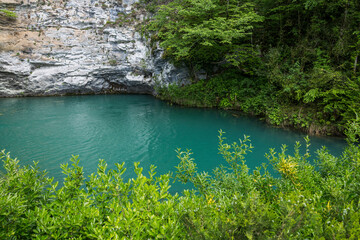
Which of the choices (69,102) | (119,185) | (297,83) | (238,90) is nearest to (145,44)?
(69,102)

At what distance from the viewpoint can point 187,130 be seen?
11469 millimetres

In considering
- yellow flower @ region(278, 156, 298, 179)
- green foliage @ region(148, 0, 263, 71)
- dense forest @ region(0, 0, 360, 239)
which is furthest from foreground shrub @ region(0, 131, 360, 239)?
green foliage @ region(148, 0, 263, 71)

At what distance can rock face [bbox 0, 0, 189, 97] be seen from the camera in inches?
813

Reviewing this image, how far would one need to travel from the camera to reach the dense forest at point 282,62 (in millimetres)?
9375

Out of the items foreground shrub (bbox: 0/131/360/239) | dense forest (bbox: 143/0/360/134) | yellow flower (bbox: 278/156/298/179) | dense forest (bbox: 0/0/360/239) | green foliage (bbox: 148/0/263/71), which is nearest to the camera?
foreground shrub (bbox: 0/131/360/239)

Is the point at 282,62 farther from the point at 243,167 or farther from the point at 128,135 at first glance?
the point at 243,167

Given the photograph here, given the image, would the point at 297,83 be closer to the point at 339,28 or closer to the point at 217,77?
the point at 339,28

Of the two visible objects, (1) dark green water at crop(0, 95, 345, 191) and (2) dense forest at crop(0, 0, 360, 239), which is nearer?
(2) dense forest at crop(0, 0, 360, 239)

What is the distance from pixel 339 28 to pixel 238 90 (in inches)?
253

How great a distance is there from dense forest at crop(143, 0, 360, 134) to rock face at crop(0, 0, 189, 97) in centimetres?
657

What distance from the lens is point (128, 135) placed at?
1100cm

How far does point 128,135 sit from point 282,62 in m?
10.7

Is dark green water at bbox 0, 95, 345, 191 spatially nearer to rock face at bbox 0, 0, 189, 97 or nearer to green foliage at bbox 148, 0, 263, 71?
green foliage at bbox 148, 0, 263, 71

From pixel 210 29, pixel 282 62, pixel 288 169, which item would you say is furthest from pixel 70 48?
pixel 288 169
